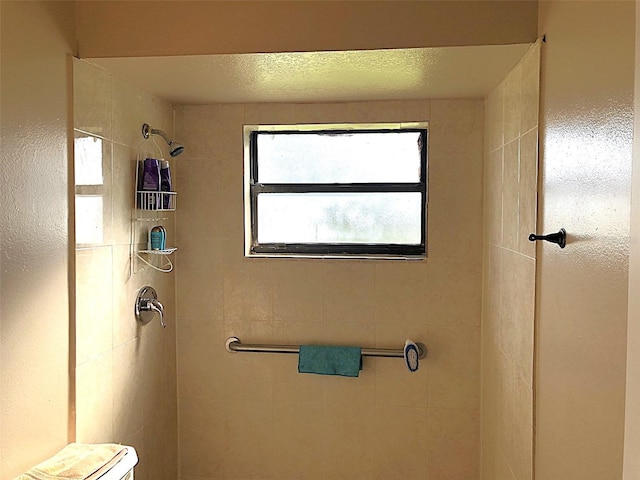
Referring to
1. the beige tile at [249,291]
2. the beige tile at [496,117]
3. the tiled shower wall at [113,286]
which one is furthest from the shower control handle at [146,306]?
the beige tile at [496,117]

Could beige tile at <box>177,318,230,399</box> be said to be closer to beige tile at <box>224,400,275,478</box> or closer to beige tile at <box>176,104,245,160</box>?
beige tile at <box>224,400,275,478</box>

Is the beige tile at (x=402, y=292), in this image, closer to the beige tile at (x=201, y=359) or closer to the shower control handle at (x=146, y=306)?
the beige tile at (x=201, y=359)

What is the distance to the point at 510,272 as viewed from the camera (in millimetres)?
2305

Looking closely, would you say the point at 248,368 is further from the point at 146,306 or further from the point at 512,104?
the point at 512,104

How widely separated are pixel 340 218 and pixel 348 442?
1.04 meters

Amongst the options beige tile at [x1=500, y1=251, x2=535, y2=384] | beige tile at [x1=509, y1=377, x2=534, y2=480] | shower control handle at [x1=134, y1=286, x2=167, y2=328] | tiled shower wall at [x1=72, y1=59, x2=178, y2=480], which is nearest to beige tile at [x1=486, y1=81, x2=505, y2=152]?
beige tile at [x1=500, y1=251, x2=535, y2=384]

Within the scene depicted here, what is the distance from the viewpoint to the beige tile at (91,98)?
2129 millimetres

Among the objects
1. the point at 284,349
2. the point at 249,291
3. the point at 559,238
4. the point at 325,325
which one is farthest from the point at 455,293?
the point at 559,238

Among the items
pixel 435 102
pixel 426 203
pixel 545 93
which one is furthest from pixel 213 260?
pixel 545 93

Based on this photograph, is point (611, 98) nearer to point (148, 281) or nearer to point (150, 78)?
point (150, 78)

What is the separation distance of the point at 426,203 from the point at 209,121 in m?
1.06

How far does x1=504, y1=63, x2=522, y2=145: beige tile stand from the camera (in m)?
2.18

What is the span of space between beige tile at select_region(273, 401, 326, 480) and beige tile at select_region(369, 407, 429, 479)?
10.3 inches

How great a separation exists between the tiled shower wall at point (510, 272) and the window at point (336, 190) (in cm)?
37
